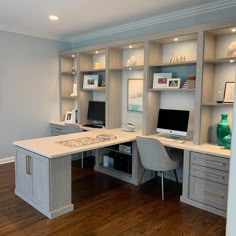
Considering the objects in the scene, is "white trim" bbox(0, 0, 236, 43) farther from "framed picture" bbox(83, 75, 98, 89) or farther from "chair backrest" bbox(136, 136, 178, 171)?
"chair backrest" bbox(136, 136, 178, 171)

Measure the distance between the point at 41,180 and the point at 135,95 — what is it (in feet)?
7.41

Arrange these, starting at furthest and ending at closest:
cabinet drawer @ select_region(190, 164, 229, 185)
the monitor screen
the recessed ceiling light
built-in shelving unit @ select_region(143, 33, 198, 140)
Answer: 1. the monitor screen
2. the recessed ceiling light
3. built-in shelving unit @ select_region(143, 33, 198, 140)
4. cabinet drawer @ select_region(190, 164, 229, 185)

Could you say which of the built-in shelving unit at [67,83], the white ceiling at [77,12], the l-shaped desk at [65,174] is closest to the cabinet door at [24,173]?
the l-shaped desk at [65,174]

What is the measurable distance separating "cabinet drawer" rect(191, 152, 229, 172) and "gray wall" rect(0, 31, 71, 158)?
3395 millimetres

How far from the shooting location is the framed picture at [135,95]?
421cm

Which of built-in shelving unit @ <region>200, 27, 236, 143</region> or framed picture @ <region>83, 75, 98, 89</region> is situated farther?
framed picture @ <region>83, 75, 98, 89</region>

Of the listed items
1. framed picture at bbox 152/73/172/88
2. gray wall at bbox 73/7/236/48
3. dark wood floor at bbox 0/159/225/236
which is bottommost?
dark wood floor at bbox 0/159/225/236

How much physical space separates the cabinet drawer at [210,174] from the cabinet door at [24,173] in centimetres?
204

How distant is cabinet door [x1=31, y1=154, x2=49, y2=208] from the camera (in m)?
2.67

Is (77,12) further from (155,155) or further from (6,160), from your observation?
(6,160)

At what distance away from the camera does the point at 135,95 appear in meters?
4.29

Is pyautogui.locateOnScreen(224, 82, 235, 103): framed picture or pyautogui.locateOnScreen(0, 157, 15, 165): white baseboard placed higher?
pyautogui.locateOnScreen(224, 82, 235, 103): framed picture

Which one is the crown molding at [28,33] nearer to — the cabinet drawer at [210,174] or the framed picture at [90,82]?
the framed picture at [90,82]

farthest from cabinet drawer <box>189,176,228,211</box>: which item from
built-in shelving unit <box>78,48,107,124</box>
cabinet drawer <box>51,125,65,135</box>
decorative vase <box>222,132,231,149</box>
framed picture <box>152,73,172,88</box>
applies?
cabinet drawer <box>51,125,65,135</box>
